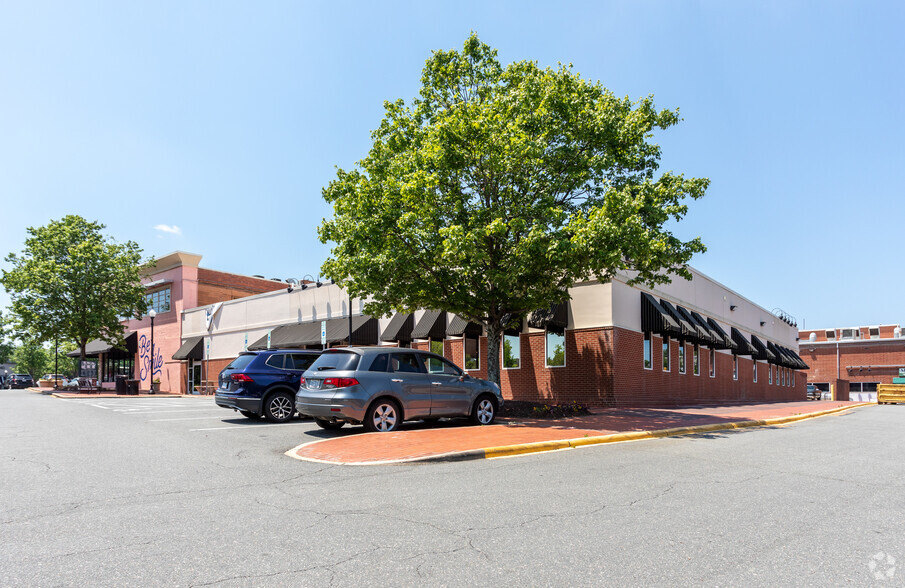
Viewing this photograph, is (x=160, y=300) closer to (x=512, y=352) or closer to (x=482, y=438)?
(x=512, y=352)

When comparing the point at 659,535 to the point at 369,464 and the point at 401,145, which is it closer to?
the point at 369,464

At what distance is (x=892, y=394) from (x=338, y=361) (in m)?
47.5

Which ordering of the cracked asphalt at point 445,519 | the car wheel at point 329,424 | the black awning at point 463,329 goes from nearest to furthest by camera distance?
the cracked asphalt at point 445,519 < the car wheel at point 329,424 < the black awning at point 463,329

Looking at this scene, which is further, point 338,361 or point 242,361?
point 242,361

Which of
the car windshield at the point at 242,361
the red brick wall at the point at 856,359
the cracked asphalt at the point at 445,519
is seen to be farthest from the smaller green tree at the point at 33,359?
the red brick wall at the point at 856,359

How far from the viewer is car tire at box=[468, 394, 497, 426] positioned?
1334 centimetres

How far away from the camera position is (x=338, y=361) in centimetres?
1169

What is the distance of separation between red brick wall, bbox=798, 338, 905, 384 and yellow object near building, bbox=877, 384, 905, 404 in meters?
29.7

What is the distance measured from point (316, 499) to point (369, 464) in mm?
2189

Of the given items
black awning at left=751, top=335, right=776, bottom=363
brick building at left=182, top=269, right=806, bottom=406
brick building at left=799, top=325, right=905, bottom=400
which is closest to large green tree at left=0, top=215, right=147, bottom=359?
brick building at left=182, top=269, right=806, bottom=406

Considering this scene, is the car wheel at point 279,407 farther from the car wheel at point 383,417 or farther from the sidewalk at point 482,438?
the car wheel at point 383,417

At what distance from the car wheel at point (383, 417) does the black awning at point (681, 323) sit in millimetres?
15541

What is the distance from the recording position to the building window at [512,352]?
23.3 m

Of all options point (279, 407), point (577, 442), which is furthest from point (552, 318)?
point (577, 442)
